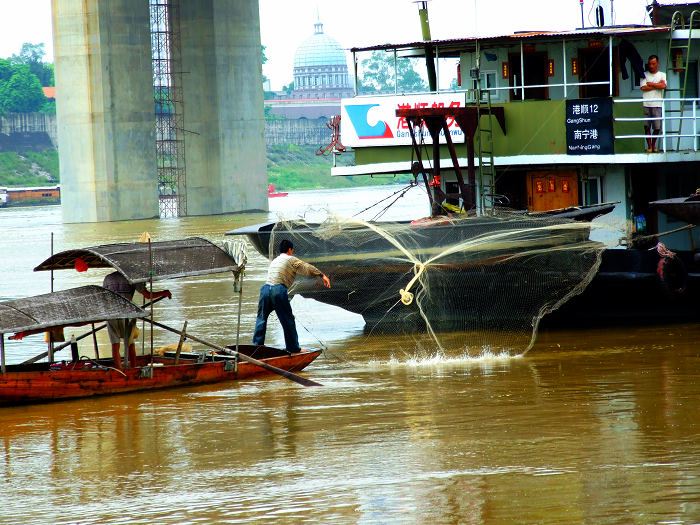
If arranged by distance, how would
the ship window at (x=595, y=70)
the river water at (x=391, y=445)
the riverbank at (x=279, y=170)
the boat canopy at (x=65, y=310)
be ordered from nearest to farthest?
the river water at (x=391, y=445), the boat canopy at (x=65, y=310), the ship window at (x=595, y=70), the riverbank at (x=279, y=170)

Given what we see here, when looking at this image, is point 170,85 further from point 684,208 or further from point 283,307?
point 283,307

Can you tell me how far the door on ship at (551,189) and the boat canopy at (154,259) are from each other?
20.5 ft

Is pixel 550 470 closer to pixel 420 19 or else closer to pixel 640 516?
pixel 640 516

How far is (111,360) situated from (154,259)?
1.40 meters

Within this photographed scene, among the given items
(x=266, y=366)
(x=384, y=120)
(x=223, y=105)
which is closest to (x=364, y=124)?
(x=384, y=120)

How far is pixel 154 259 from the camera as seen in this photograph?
11391 millimetres

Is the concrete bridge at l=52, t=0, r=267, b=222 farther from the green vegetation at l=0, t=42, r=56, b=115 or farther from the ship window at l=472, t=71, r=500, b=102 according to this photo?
the green vegetation at l=0, t=42, r=56, b=115

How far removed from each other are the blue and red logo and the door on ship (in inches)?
93.9

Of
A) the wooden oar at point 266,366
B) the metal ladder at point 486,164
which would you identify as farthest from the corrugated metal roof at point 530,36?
the wooden oar at point 266,366

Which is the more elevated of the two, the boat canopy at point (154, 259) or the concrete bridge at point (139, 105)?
the concrete bridge at point (139, 105)

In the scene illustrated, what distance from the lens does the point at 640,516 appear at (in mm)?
7035

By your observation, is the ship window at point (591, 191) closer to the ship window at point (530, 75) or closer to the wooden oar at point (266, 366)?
the ship window at point (530, 75)

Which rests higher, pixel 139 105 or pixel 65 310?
pixel 139 105

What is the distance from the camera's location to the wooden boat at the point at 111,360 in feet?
35.1
